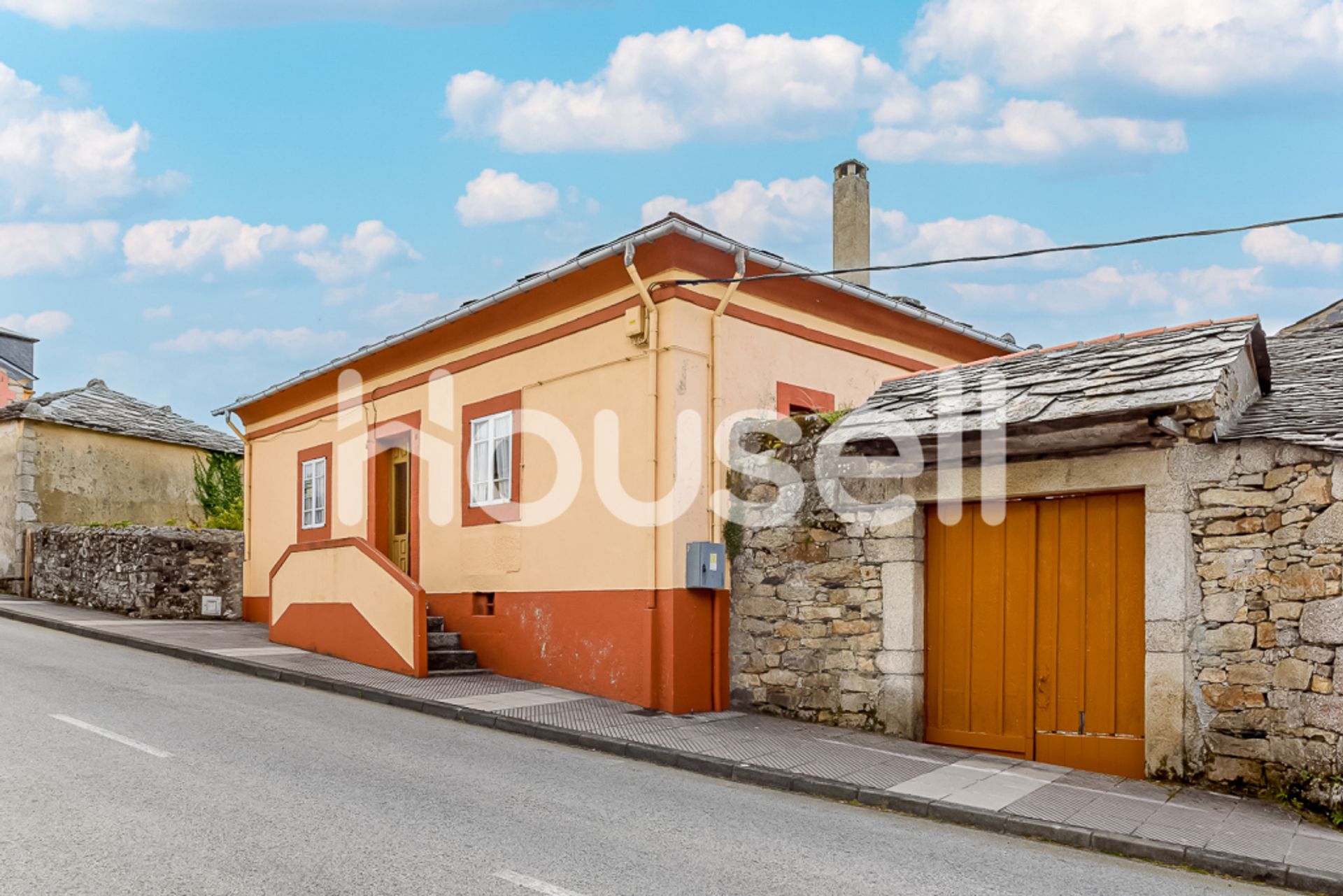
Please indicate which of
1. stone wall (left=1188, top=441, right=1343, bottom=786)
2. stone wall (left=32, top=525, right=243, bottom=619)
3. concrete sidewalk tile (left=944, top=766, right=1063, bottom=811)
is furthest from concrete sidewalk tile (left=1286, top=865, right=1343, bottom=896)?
stone wall (left=32, top=525, right=243, bottom=619)

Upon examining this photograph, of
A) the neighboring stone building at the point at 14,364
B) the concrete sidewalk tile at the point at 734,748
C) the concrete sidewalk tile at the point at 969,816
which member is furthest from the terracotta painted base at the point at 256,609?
the neighboring stone building at the point at 14,364

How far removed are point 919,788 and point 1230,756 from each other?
2.17 meters

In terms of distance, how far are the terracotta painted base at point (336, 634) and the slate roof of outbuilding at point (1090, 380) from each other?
21.4 feet

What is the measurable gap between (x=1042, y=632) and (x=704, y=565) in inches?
127

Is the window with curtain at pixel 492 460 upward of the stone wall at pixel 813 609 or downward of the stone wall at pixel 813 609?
upward

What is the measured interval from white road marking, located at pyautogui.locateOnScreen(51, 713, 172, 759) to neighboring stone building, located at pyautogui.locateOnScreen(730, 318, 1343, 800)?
17.5ft

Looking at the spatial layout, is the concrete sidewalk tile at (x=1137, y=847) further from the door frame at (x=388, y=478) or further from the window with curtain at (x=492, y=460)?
the door frame at (x=388, y=478)

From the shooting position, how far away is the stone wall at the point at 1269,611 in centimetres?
692

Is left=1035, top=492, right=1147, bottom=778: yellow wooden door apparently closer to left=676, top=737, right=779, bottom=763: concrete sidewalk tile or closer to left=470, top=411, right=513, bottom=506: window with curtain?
left=676, top=737, right=779, bottom=763: concrete sidewalk tile

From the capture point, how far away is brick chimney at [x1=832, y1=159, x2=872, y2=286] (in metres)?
16.1

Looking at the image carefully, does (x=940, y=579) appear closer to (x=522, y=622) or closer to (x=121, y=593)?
(x=522, y=622)

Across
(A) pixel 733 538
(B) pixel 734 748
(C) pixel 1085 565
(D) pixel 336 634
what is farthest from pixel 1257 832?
(D) pixel 336 634

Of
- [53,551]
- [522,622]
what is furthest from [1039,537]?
[53,551]

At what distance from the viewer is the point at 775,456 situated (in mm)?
10508
